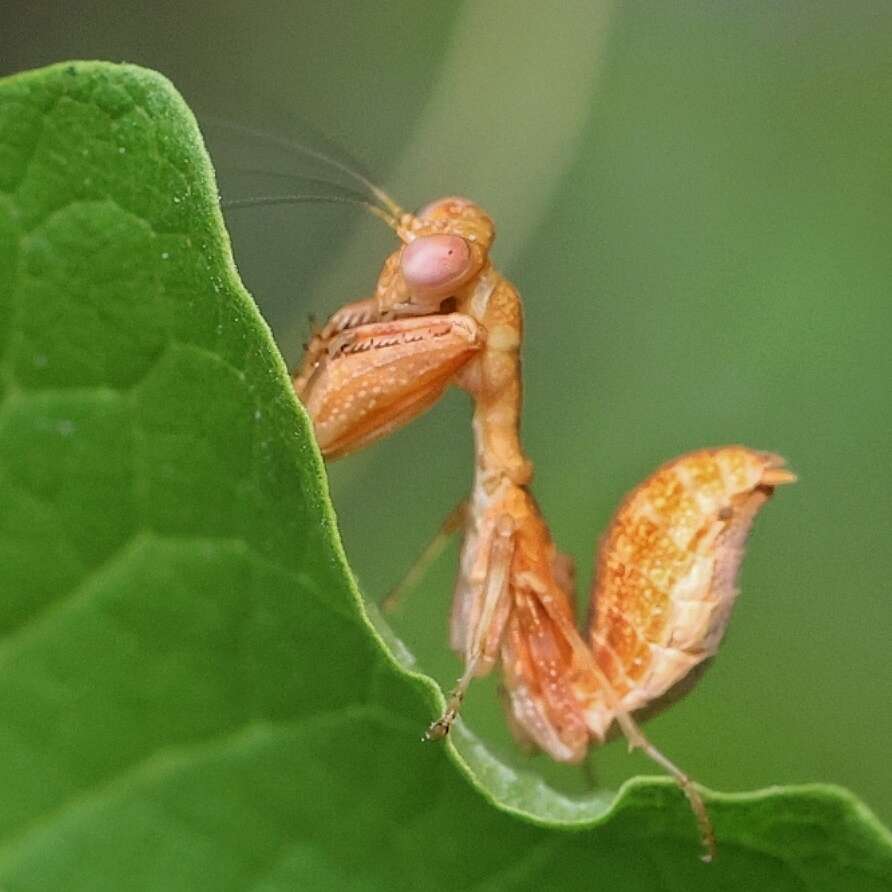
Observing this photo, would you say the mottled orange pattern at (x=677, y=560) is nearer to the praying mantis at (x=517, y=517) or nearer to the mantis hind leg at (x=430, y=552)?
the praying mantis at (x=517, y=517)

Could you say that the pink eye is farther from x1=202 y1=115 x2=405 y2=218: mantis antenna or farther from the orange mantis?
x1=202 y1=115 x2=405 y2=218: mantis antenna

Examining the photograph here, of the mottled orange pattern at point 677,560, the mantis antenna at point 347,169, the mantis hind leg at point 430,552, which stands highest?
the mantis antenna at point 347,169

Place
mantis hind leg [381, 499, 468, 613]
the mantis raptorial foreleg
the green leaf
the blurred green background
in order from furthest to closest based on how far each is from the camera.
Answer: the blurred green background → mantis hind leg [381, 499, 468, 613] → the mantis raptorial foreleg → the green leaf

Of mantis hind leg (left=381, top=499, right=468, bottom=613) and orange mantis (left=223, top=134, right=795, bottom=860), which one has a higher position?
orange mantis (left=223, top=134, right=795, bottom=860)

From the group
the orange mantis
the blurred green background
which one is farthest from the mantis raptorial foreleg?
the blurred green background

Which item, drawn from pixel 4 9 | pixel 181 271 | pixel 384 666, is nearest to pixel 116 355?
pixel 181 271

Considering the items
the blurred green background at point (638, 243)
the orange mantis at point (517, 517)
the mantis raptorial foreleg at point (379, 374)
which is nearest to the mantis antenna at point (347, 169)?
the orange mantis at point (517, 517)

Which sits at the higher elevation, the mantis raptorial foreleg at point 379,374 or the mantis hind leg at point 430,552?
the mantis raptorial foreleg at point 379,374

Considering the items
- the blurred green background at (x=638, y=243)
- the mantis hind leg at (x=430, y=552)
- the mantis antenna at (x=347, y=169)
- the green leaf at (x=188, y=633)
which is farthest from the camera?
the blurred green background at (x=638, y=243)

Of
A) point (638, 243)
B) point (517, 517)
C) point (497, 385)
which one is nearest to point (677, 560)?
point (517, 517)
